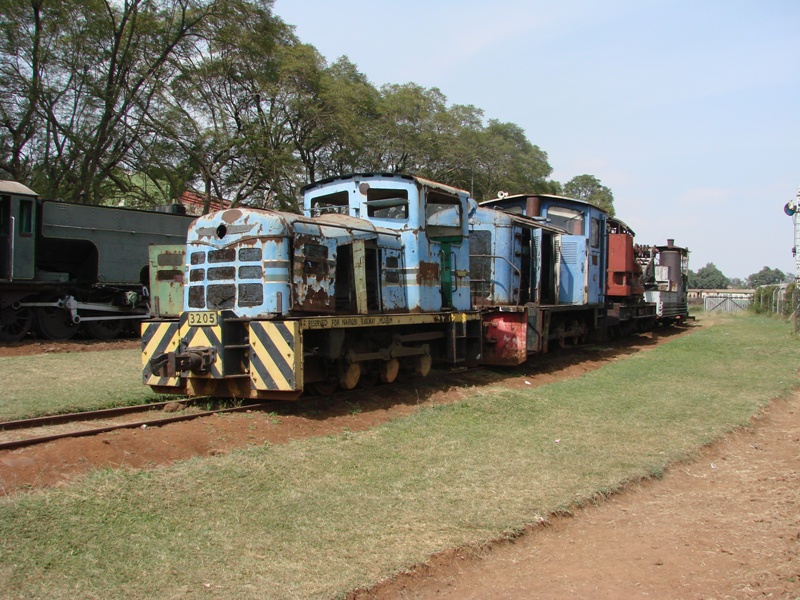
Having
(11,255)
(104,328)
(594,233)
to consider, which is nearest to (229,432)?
(11,255)

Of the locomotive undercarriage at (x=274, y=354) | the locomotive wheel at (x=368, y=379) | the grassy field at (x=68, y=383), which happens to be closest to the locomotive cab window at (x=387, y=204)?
the locomotive undercarriage at (x=274, y=354)

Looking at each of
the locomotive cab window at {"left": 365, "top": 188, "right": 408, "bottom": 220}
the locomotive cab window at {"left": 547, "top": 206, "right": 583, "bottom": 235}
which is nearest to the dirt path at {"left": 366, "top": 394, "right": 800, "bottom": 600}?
the locomotive cab window at {"left": 365, "top": 188, "right": 408, "bottom": 220}

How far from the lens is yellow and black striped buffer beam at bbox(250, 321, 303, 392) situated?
24.2 ft

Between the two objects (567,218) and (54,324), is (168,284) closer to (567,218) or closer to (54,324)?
(54,324)

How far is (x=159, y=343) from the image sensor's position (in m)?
8.13

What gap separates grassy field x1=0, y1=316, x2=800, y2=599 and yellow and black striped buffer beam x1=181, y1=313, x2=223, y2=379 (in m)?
1.57

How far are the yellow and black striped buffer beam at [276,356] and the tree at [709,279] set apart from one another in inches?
4525

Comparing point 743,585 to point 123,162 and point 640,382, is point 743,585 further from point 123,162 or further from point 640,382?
point 123,162

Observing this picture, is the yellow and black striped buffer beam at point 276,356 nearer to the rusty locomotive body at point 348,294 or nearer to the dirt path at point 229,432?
the rusty locomotive body at point 348,294

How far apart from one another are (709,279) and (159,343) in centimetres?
12157

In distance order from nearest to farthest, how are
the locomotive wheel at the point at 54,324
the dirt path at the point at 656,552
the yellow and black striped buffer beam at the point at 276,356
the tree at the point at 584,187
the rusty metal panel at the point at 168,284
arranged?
the dirt path at the point at 656,552
the yellow and black striped buffer beam at the point at 276,356
the rusty metal panel at the point at 168,284
the locomotive wheel at the point at 54,324
the tree at the point at 584,187

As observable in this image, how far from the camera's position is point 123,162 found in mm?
25234

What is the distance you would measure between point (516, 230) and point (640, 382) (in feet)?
12.8

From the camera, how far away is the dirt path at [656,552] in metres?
4.11
